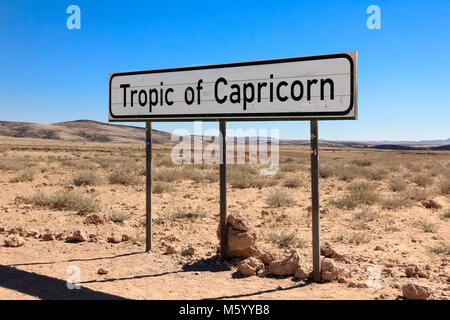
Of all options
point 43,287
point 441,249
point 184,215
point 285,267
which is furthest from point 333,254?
point 184,215

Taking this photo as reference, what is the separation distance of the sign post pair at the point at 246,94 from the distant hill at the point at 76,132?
129 meters

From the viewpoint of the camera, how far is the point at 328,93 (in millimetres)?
4141

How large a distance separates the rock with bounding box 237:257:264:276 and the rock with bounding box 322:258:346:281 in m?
0.82

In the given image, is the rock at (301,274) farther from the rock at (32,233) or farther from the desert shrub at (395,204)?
the desert shrub at (395,204)

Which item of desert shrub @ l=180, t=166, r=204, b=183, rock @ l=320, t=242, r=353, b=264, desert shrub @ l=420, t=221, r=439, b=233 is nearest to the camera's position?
rock @ l=320, t=242, r=353, b=264

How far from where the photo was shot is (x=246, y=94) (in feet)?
15.5

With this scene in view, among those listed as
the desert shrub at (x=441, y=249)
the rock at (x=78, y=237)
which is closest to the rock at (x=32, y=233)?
the rock at (x=78, y=237)

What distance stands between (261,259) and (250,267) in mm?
400

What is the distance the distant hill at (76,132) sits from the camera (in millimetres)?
124812

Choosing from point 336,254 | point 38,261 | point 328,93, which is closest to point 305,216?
point 336,254

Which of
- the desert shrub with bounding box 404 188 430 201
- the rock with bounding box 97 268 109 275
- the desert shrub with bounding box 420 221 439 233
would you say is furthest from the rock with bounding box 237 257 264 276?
the desert shrub with bounding box 404 188 430 201

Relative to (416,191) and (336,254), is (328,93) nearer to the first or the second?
(336,254)

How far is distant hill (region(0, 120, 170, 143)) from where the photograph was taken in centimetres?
12481

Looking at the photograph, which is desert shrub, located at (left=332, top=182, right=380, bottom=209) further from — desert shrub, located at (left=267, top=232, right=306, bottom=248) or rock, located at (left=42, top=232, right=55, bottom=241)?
rock, located at (left=42, top=232, right=55, bottom=241)
